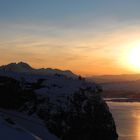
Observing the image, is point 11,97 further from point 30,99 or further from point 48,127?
point 48,127

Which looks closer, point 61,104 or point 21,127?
point 21,127

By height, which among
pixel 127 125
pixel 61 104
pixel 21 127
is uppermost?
pixel 61 104

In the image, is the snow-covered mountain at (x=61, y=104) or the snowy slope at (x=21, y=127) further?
the snow-covered mountain at (x=61, y=104)

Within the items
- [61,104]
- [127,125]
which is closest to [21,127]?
[61,104]

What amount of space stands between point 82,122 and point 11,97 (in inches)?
274

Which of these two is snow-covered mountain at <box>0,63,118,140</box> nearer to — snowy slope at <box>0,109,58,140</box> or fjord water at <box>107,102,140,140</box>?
snowy slope at <box>0,109,58,140</box>

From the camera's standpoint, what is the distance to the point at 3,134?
19.1 metres

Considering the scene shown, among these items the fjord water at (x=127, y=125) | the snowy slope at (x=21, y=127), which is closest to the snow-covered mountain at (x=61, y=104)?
the snowy slope at (x=21, y=127)

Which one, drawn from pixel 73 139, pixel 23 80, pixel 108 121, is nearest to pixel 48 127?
pixel 73 139

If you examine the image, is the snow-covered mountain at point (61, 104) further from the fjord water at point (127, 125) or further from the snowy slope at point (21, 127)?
the fjord water at point (127, 125)

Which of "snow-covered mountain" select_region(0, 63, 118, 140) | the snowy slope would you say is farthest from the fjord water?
the snowy slope

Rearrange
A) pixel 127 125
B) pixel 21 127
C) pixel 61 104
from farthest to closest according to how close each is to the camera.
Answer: pixel 127 125 < pixel 61 104 < pixel 21 127

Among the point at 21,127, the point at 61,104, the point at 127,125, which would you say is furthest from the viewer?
the point at 127,125

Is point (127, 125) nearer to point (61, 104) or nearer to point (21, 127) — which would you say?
point (61, 104)
